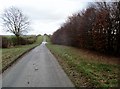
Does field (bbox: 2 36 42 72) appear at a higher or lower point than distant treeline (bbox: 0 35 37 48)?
lower

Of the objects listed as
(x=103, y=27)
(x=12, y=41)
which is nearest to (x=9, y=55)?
(x=103, y=27)

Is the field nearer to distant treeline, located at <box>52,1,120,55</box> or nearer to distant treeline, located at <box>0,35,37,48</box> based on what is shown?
distant treeline, located at <box>52,1,120,55</box>

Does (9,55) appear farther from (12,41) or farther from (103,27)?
(12,41)

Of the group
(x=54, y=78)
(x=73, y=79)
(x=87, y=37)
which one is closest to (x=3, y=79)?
(x=54, y=78)

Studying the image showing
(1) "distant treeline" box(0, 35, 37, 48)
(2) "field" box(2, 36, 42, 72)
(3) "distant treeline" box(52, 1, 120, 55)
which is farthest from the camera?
(1) "distant treeline" box(0, 35, 37, 48)

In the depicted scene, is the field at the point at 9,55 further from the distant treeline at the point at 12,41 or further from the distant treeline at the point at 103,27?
the distant treeline at the point at 12,41

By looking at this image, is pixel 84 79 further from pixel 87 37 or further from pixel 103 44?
pixel 87 37

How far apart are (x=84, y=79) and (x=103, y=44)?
20721 millimetres

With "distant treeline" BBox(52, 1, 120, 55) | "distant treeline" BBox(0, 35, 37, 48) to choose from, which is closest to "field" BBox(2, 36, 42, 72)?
"distant treeline" BBox(52, 1, 120, 55)

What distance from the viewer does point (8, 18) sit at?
64312mm

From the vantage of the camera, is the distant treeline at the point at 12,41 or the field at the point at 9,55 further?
the distant treeline at the point at 12,41

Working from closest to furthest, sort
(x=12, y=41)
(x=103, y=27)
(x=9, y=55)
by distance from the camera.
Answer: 1. (x=9, y=55)
2. (x=103, y=27)
3. (x=12, y=41)

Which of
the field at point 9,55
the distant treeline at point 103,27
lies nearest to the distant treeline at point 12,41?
the field at point 9,55

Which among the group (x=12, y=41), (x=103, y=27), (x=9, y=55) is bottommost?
(x=9, y=55)
